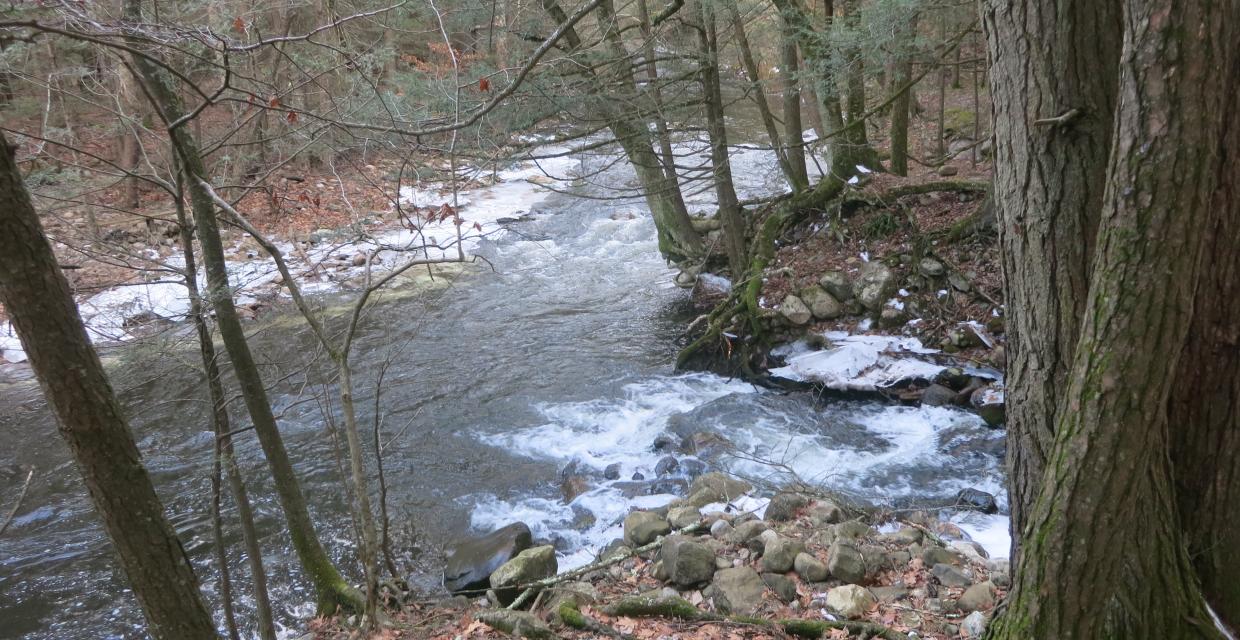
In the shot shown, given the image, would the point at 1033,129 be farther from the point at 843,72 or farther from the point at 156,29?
the point at 843,72

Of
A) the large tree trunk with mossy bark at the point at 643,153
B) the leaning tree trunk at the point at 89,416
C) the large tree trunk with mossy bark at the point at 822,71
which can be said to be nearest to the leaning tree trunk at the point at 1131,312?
the leaning tree trunk at the point at 89,416

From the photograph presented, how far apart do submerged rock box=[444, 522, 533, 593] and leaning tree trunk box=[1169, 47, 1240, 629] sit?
173 inches

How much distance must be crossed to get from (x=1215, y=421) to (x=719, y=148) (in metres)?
7.75

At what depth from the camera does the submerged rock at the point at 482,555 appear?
5711mm

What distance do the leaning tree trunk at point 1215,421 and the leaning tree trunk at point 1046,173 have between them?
351mm

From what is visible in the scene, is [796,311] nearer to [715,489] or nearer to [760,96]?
[760,96]

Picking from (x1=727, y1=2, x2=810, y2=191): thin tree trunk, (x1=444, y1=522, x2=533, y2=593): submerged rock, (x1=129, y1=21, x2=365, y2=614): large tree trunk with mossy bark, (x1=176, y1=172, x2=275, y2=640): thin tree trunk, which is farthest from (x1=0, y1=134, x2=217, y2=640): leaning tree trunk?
(x1=727, y1=2, x2=810, y2=191): thin tree trunk

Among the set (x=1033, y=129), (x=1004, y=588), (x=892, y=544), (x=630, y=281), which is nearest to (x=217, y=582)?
(x=892, y=544)

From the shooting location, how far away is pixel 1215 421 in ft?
8.08

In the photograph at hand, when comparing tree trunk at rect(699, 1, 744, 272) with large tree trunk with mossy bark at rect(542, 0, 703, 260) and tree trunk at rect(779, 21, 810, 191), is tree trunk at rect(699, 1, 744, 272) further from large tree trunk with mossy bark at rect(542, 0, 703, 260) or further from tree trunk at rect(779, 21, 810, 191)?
tree trunk at rect(779, 21, 810, 191)

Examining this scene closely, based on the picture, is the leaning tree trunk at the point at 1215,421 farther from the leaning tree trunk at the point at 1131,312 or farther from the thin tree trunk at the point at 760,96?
the thin tree trunk at the point at 760,96

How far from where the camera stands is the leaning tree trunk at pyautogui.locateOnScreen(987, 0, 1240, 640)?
1940 mm

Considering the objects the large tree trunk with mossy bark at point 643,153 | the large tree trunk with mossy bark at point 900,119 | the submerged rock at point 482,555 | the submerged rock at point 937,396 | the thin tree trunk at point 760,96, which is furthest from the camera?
the large tree trunk with mossy bark at point 900,119

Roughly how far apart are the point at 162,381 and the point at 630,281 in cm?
683
